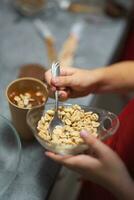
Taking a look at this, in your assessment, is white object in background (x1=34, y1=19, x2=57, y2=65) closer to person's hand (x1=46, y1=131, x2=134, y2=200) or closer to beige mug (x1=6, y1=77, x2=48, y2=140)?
beige mug (x1=6, y1=77, x2=48, y2=140)

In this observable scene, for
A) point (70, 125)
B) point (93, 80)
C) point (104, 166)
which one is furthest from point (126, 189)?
point (93, 80)

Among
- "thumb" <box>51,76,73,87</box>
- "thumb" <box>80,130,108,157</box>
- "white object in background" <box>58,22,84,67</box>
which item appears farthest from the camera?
"white object in background" <box>58,22,84,67</box>

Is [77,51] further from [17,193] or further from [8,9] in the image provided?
[17,193]

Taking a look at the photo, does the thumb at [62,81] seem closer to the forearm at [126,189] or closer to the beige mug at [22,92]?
the beige mug at [22,92]

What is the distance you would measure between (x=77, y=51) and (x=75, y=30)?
88 mm

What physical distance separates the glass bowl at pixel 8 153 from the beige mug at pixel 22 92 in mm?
20

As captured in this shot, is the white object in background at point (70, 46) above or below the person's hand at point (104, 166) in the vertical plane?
below

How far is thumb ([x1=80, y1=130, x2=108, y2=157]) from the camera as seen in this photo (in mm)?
601

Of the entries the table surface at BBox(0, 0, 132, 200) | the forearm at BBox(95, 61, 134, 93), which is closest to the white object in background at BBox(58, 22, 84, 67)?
the table surface at BBox(0, 0, 132, 200)

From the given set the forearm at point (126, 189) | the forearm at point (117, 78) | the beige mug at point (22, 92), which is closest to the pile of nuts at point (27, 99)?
the beige mug at point (22, 92)

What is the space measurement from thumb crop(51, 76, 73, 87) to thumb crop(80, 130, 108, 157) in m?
0.15

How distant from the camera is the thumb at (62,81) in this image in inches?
28.1

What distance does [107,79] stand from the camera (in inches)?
31.8

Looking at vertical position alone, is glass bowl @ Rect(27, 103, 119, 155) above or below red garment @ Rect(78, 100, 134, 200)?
above
